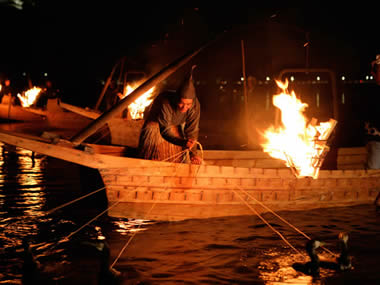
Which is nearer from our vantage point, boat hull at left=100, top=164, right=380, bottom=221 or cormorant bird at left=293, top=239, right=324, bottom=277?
cormorant bird at left=293, top=239, right=324, bottom=277

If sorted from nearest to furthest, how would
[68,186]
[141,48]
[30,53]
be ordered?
[68,186] → [141,48] → [30,53]

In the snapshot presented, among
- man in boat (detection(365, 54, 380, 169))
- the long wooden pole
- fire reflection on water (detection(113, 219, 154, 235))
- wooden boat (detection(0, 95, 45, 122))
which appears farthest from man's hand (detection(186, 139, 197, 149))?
wooden boat (detection(0, 95, 45, 122))

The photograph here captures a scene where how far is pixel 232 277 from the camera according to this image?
5488 mm

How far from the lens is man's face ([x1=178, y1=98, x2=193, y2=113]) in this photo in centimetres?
750

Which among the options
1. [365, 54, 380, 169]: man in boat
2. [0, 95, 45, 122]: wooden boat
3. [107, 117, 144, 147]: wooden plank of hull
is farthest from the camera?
[0, 95, 45, 122]: wooden boat

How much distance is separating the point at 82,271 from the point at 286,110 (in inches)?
176

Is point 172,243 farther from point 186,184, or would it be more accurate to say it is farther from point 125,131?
point 125,131

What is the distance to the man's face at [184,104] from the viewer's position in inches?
295

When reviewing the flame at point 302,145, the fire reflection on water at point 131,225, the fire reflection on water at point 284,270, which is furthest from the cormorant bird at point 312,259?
the fire reflection on water at point 131,225

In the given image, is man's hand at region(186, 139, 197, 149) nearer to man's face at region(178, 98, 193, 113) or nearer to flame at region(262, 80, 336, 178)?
man's face at region(178, 98, 193, 113)

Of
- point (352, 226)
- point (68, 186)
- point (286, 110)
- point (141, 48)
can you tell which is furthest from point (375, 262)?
point (141, 48)

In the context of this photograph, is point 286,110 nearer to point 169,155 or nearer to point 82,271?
point 169,155

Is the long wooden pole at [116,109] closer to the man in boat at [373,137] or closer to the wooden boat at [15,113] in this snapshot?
the man in boat at [373,137]

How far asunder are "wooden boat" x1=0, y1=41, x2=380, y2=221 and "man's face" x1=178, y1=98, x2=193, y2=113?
544 millimetres
